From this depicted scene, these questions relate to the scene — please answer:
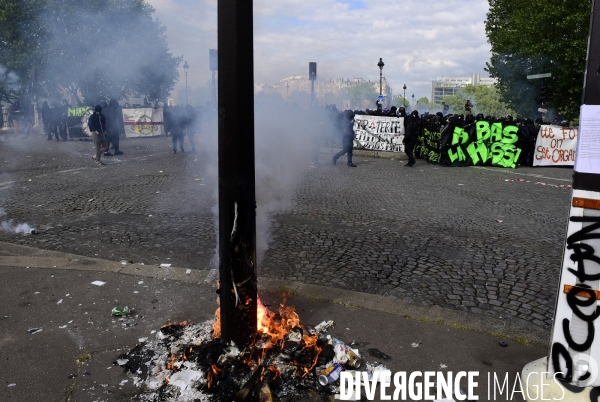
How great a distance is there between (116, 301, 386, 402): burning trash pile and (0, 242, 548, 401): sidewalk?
0.15m

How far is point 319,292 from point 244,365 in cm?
129

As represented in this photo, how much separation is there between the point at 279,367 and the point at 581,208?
180cm

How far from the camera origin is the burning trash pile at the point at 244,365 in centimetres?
244

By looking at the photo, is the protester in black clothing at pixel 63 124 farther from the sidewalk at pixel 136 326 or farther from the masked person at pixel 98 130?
the sidewalk at pixel 136 326

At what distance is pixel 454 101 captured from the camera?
364 ft

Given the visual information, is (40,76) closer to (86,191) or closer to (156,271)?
(86,191)

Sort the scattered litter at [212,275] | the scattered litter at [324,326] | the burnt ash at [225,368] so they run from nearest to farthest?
the burnt ash at [225,368]
the scattered litter at [324,326]
the scattered litter at [212,275]

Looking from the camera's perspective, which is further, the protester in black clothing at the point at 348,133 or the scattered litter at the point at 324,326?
the protester in black clothing at the point at 348,133

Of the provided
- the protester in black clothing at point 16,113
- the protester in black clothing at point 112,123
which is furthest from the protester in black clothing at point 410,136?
the protester in black clothing at point 16,113

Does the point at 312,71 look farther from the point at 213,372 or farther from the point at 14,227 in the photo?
the point at 213,372

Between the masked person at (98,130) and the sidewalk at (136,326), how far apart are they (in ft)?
28.4

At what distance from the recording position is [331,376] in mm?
2596

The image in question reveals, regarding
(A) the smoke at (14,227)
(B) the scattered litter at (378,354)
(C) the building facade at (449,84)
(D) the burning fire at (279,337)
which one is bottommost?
(B) the scattered litter at (378,354)

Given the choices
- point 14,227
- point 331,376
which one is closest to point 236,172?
point 331,376
